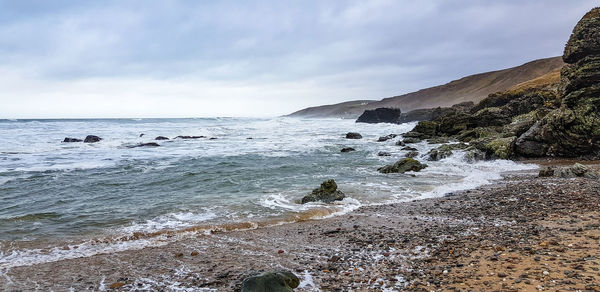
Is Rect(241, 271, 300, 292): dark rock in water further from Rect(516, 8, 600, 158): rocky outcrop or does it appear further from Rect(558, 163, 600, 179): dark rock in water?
Rect(516, 8, 600, 158): rocky outcrop

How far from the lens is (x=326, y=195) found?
33.3 ft

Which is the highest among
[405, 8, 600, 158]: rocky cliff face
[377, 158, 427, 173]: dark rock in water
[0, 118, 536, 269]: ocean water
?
[405, 8, 600, 158]: rocky cliff face

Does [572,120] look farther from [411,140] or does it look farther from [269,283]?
[269,283]

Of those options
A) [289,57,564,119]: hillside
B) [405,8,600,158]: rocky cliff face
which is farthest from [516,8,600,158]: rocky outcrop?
[289,57,564,119]: hillside

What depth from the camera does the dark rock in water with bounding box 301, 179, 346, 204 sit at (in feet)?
33.0

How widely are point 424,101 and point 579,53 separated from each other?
128385 mm

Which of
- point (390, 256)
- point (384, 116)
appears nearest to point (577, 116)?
point (390, 256)

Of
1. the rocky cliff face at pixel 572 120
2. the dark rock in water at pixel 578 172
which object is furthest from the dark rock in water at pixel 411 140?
the dark rock in water at pixel 578 172

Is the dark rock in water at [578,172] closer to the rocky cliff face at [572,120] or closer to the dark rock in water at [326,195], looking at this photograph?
the rocky cliff face at [572,120]

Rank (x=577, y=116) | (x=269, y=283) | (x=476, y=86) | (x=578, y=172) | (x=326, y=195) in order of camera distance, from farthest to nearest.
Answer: (x=476, y=86), (x=577, y=116), (x=578, y=172), (x=326, y=195), (x=269, y=283)

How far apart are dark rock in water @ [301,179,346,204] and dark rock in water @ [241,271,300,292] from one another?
5653mm

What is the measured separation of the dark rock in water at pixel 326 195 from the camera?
33.0 feet

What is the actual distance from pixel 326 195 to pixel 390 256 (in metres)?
4.79

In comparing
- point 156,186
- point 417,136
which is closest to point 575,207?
point 156,186
